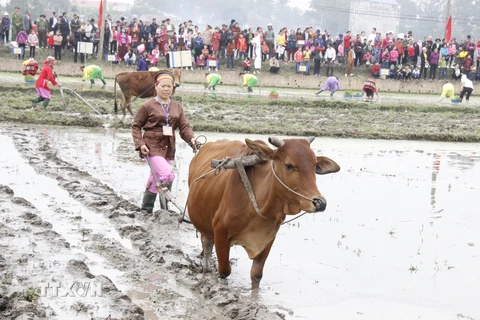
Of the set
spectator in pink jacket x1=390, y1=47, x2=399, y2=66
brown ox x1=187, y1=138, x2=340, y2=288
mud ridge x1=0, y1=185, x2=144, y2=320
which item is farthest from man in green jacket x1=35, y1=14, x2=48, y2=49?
brown ox x1=187, y1=138, x2=340, y2=288

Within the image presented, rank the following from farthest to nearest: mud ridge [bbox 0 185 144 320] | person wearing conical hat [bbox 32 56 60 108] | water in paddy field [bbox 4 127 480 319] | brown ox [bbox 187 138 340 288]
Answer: person wearing conical hat [bbox 32 56 60 108], water in paddy field [bbox 4 127 480 319], brown ox [bbox 187 138 340 288], mud ridge [bbox 0 185 144 320]

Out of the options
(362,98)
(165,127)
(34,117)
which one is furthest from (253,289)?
(362,98)

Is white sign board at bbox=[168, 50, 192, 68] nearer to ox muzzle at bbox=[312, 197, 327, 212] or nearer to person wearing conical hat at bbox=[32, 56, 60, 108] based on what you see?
person wearing conical hat at bbox=[32, 56, 60, 108]

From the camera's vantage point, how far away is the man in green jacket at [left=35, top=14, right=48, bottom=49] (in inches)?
1294

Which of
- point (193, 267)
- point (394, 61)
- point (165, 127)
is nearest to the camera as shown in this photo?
point (193, 267)

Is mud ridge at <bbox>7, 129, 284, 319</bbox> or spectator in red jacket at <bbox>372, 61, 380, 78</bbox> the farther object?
spectator in red jacket at <bbox>372, 61, 380, 78</bbox>

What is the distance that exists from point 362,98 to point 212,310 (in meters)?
23.3

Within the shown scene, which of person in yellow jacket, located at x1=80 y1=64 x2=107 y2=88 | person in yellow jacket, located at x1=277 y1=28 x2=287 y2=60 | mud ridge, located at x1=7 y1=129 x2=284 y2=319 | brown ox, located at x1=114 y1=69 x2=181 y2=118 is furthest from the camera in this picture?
person in yellow jacket, located at x1=277 y1=28 x2=287 y2=60

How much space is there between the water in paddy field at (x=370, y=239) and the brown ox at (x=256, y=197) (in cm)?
58

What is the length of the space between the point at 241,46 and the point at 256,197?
2883cm

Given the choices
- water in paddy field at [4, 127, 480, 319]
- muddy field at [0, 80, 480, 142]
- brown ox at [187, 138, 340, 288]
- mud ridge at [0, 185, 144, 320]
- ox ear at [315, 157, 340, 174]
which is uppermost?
ox ear at [315, 157, 340, 174]

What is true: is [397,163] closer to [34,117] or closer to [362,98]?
[34,117]

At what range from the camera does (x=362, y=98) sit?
28609mm

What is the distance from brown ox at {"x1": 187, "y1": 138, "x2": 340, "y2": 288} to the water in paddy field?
576mm
